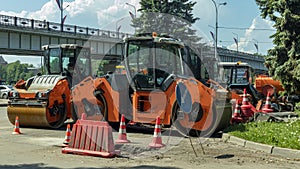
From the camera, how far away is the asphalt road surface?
8.17 meters

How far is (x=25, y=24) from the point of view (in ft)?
124

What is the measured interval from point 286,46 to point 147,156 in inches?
738

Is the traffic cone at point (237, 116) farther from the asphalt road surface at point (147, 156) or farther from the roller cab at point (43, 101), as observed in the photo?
the roller cab at point (43, 101)

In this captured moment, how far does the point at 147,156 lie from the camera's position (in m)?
9.09

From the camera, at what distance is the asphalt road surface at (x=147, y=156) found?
8.17 meters

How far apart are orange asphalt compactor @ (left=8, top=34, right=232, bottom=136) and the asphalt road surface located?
0.81 metres

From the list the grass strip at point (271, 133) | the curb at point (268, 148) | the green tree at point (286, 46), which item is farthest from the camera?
the green tree at point (286, 46)

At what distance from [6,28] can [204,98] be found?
28.4 meters

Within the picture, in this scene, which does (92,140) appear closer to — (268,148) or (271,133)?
(268,148)

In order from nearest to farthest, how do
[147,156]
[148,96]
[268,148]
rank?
1. [147,156]
2. [268,148]
3. [148,96]

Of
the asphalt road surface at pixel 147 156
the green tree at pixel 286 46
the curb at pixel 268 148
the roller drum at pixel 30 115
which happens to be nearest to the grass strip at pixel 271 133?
the curb at pixel 268 148

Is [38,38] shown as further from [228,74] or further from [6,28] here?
[228,74]

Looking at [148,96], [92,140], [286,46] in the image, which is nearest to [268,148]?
[92,140]

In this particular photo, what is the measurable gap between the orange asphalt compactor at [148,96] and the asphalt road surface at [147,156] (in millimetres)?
812
